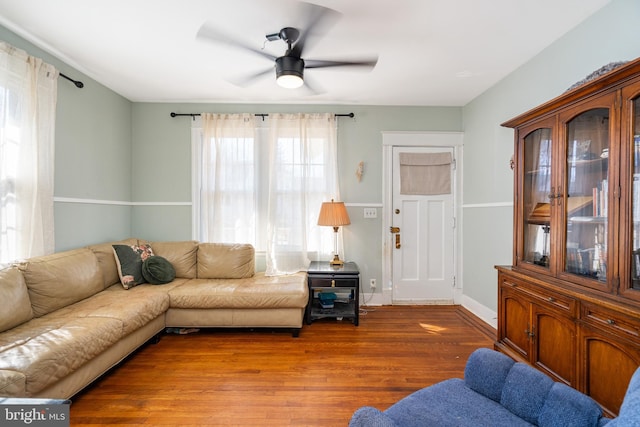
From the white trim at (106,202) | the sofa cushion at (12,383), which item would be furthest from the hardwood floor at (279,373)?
the white trim at (106,202)

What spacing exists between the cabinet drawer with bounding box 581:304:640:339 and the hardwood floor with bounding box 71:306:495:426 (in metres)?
1.05

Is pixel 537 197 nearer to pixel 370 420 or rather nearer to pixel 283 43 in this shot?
pixel 370 420

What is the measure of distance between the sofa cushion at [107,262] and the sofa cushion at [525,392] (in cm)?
331

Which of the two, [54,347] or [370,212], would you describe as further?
[370,212]

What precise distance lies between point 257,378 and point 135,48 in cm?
291

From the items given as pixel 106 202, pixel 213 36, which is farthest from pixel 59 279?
pixel 213 36

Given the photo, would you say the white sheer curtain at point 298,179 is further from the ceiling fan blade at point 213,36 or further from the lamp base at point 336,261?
the ceiling fan blade at point 213,36

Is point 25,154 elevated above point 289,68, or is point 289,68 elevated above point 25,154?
point 289,68

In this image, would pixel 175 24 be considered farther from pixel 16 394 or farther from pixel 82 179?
pixel 16 394

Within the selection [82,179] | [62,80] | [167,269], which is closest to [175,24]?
[62,80]

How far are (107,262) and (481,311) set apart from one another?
4.05m

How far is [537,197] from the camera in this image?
2.08m

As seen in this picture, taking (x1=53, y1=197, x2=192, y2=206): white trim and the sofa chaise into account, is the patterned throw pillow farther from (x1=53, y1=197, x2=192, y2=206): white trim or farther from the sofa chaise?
the sofa chaise

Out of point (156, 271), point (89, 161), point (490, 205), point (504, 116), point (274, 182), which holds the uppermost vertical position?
point (504, 116)
